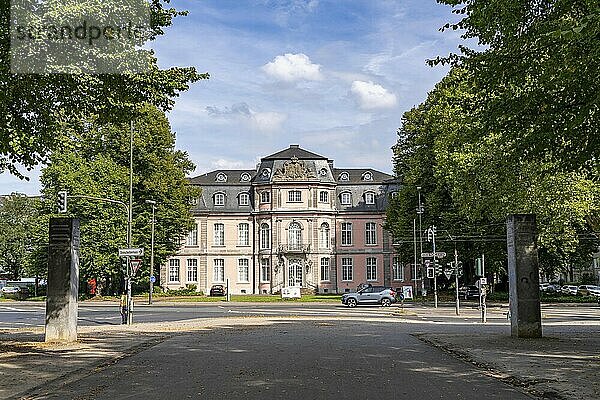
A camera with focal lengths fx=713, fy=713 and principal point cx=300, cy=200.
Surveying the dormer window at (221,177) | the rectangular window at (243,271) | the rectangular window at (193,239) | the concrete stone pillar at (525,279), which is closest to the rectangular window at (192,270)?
the rectangular window at (193,239)

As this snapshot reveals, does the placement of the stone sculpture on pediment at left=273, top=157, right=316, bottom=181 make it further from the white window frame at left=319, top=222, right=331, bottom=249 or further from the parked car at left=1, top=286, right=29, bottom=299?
the parked car at left=1, top=286, right=29, bottom=299

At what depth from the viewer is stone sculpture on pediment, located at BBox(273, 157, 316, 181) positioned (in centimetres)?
8044

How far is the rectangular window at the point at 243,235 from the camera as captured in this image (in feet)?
277

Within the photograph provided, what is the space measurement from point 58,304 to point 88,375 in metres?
7.06

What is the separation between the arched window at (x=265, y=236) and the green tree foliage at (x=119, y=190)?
685 inches

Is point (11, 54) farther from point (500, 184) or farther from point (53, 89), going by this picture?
point (500, 184)

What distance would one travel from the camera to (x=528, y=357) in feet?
50.5

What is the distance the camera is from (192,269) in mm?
85000

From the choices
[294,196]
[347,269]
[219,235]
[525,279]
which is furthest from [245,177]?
[525,279]

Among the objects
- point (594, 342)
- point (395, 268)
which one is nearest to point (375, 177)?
point (395, 268)

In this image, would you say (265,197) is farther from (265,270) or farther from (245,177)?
(265,270)

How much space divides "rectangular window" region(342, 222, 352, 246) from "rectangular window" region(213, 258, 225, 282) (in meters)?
14.6

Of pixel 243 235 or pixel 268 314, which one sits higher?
pixel 243 235

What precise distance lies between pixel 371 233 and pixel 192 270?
2183cm
